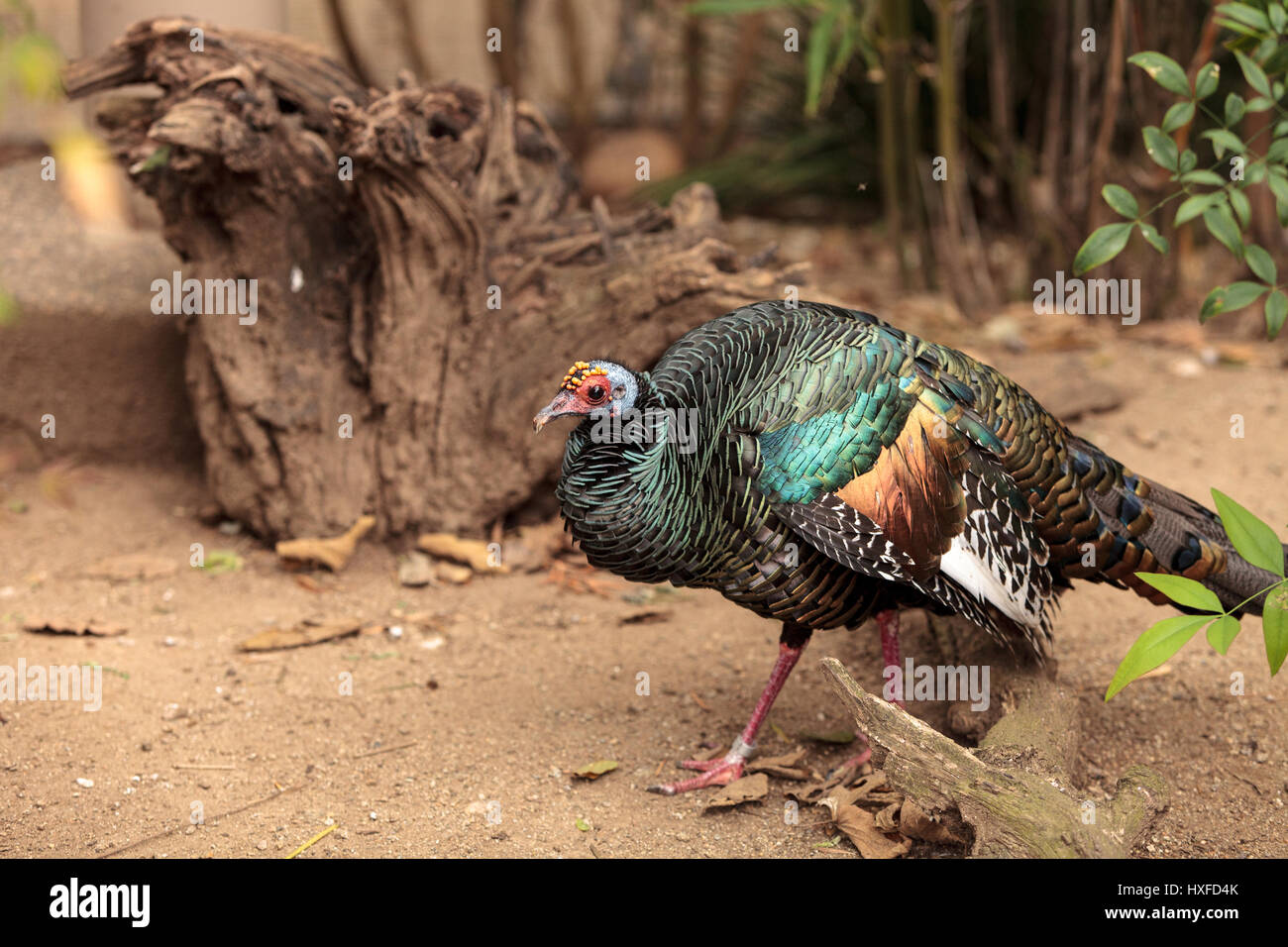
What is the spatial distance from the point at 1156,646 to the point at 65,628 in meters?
3.32

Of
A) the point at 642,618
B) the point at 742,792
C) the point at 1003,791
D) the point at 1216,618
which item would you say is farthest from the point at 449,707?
the point at 1216,618

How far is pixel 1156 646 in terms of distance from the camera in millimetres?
2387

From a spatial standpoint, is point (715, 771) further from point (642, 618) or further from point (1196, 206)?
point (1196, 206)

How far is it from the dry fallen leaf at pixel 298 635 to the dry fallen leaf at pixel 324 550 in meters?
0.35

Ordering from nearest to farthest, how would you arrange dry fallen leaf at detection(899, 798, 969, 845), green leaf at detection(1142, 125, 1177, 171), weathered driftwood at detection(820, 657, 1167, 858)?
weathered driftwood at detection(820, 657, 1167, 858), dry fallen leaf at detection(899, 798, 969, 845), green leaf at detection(1142, 125, 1177, 171)

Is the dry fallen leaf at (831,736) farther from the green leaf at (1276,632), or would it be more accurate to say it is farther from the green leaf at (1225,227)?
the green leaf at (1225,227)

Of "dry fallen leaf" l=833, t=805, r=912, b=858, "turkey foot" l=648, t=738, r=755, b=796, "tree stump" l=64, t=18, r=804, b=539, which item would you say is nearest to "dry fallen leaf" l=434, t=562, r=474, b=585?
"tree stump" l=64, t=18, r=804, b=539

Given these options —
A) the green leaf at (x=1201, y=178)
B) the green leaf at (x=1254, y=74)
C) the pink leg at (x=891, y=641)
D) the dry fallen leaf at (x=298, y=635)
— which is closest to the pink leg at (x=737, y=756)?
the pink leg at (x=891, y=641)

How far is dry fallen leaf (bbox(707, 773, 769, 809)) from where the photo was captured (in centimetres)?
321

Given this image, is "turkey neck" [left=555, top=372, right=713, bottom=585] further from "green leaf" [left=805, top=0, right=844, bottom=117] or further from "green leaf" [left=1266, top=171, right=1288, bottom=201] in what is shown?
"green leaf" [left=805, top=0, right=844, bottom=117]

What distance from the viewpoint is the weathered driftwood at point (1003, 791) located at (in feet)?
8.38

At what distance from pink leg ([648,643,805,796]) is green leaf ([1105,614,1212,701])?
1158mm
